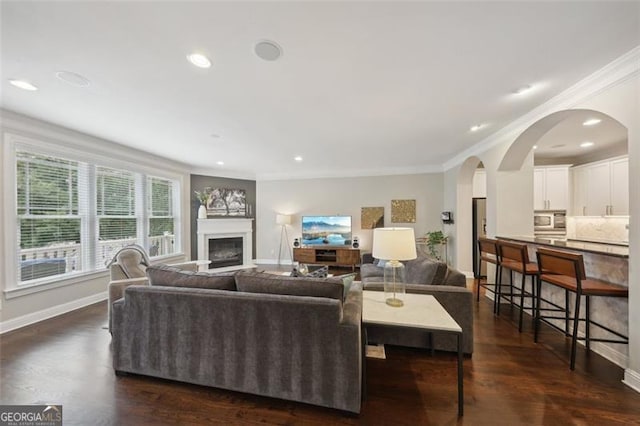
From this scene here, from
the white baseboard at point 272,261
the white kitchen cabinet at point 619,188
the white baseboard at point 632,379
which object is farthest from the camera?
the white baseboard at point 272,261

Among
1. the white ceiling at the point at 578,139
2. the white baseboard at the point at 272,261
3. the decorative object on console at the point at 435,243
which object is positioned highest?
the white ceiling at the point at 578,139

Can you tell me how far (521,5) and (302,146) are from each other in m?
3.23

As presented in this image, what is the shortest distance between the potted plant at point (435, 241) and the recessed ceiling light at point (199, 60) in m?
5.29

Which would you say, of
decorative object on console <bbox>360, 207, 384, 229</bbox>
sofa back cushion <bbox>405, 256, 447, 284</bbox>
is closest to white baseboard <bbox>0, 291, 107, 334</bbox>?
sofa back cushion <bbox>405, 256, 447, 284</bbox>

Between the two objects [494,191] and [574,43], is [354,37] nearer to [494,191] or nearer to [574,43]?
[574,43]

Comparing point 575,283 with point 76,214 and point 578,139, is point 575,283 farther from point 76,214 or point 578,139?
point 76,214

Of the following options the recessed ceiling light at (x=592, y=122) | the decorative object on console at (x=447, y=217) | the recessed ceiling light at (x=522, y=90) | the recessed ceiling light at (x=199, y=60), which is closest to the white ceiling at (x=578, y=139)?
the recessed ceiling light at (x=592, y=122)

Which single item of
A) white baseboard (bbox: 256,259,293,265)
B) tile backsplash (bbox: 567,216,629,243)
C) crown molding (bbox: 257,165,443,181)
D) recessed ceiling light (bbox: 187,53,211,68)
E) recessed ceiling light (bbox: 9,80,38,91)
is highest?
recessed ceiling light (bbox: 9,80,38,91)

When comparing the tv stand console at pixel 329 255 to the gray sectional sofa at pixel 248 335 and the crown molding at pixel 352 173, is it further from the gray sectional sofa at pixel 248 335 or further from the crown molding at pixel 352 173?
the gray sectional sofa at pixel 248 335

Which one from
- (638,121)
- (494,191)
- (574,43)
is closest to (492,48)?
(574,43)

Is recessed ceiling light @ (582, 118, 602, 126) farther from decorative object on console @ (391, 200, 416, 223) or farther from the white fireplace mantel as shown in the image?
the white fireplace mantel

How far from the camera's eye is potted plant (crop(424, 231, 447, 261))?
5512 millimetres

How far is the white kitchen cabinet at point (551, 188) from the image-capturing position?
16.5 feet

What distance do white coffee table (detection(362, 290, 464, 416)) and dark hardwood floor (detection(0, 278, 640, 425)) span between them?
0.34m
